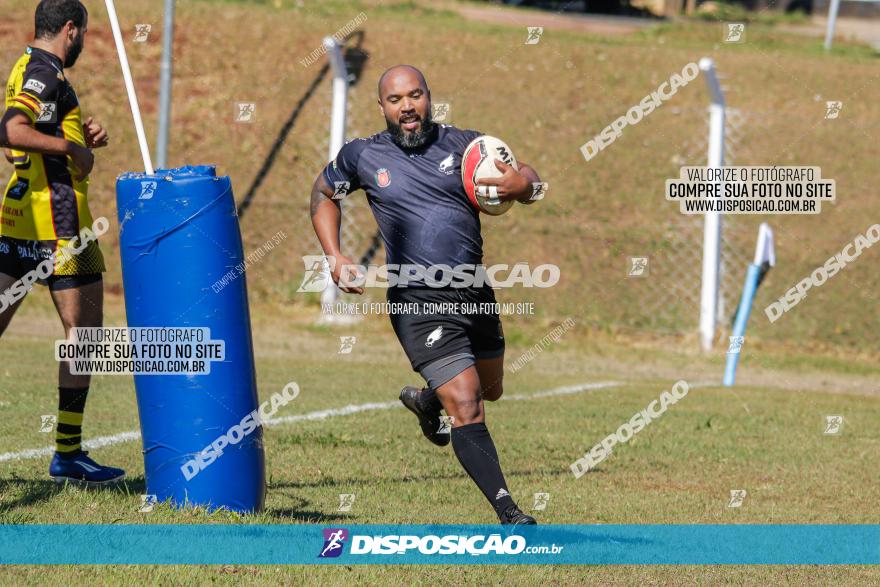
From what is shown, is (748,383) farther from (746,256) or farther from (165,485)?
(165,485)

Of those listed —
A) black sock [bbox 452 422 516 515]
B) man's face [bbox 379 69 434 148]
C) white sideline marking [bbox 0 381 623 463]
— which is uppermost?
man's face [bbox 379 69 434 148]

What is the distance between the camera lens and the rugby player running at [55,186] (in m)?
6.26

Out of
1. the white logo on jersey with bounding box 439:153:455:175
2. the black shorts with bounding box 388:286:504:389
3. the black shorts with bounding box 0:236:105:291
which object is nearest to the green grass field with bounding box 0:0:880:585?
the black shorts with bounding box 388:286:504:389

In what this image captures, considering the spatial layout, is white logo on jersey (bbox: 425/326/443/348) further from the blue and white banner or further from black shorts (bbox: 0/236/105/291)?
black shorts (bbox: 0/236/105/291)

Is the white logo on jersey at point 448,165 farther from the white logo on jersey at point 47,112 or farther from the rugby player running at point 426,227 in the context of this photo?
the white logo on jersey at point 47,112

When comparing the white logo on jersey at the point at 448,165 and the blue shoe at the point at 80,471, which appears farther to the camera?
the blue shoe at the point at 80,471

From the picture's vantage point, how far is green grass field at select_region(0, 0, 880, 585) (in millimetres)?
6785

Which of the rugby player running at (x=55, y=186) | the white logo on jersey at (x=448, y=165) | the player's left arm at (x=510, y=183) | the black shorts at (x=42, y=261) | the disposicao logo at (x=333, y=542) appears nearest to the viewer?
the disposicao logo at (x=333, y=542)

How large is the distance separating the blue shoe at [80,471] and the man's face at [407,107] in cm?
250

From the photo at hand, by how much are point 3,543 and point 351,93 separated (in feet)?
47.8

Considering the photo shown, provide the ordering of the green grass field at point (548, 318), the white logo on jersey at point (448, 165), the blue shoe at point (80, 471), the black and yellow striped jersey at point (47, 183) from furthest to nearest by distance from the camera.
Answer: the green grass field at point (548, 318), the blue shoe at point (80, 471), the black and yellow striped jersey at point (47, 183), the white logo on jersey at point (448, 165)

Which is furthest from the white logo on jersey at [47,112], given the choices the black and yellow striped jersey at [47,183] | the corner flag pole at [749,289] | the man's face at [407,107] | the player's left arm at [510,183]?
the corner flag pole at [749,289]

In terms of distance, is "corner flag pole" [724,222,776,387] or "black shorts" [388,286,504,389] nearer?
"black shorts" [388,286,504,389]

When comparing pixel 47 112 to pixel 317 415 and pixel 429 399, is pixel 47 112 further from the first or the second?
pixel 317 415
